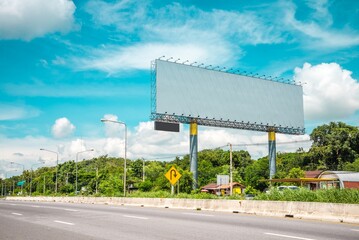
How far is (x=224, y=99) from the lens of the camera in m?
63.7

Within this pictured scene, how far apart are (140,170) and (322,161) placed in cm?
5287

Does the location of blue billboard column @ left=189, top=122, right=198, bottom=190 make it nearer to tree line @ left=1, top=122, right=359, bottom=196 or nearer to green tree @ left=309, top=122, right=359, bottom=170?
tree line @ left=1, top=122, right=359, bottom=196

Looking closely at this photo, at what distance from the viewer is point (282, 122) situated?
233 ft

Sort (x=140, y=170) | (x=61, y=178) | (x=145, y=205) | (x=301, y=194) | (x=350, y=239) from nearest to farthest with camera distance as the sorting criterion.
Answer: (x=350, y=239), (x=301, y=194), (x=145, y=205), (x=140, y=170), (x=61, y=178)

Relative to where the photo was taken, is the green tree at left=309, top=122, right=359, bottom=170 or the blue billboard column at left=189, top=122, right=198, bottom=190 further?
the green tree at left=309, top=122, right=359, bottom=170

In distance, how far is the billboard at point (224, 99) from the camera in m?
57.6

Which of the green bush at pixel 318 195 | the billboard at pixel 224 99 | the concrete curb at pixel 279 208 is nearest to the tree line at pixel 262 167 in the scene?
the billboard at pixel 224 99

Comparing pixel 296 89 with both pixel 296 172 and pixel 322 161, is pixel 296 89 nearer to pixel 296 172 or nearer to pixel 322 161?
pixel 296 172

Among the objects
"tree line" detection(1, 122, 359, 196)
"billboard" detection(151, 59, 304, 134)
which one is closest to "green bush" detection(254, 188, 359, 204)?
"billboard" detection(151, 59, 304, 134)

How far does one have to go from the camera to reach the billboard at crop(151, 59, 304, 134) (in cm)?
5759

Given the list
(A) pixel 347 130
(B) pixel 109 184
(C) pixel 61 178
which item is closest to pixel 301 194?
(B) pixel 109 184

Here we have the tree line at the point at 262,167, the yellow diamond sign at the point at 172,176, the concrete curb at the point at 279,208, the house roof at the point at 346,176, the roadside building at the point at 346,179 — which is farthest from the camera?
the tree line at the point at 262,167

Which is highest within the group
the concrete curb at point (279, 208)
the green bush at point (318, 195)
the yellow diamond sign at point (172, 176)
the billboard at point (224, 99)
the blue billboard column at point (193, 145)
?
the billboard at point (224, 99)

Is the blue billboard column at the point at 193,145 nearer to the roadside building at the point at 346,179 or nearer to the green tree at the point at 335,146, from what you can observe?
the roadside building at the point at 346,179
